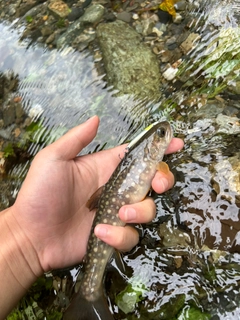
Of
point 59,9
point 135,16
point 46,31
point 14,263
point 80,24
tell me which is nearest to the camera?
point 14,263

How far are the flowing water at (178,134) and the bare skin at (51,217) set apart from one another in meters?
0.37

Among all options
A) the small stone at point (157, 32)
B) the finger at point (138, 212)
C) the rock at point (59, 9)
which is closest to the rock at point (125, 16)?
the small stone at point (157, 32)

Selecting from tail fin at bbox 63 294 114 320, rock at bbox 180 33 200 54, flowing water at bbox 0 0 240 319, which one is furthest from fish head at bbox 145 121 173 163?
rock at bbox 180 33 200 54

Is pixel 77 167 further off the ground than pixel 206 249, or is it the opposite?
pixel 77 167

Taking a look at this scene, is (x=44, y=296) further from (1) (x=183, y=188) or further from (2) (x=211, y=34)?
(2) (x=211, y=34)

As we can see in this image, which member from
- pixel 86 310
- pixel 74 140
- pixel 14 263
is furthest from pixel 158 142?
pixel 14 263

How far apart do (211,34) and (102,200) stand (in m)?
3.04

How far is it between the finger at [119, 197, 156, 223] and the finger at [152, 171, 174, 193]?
146 millimetres

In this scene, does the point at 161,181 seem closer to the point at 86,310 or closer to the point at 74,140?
the point at 74,140

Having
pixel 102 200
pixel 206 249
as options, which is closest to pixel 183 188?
pixel 206 249

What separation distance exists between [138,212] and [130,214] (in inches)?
4.7

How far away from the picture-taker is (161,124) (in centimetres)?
353

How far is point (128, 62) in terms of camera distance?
17.6 ft

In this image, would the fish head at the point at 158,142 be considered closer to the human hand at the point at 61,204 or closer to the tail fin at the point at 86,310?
the human hand at the point at 61,204
